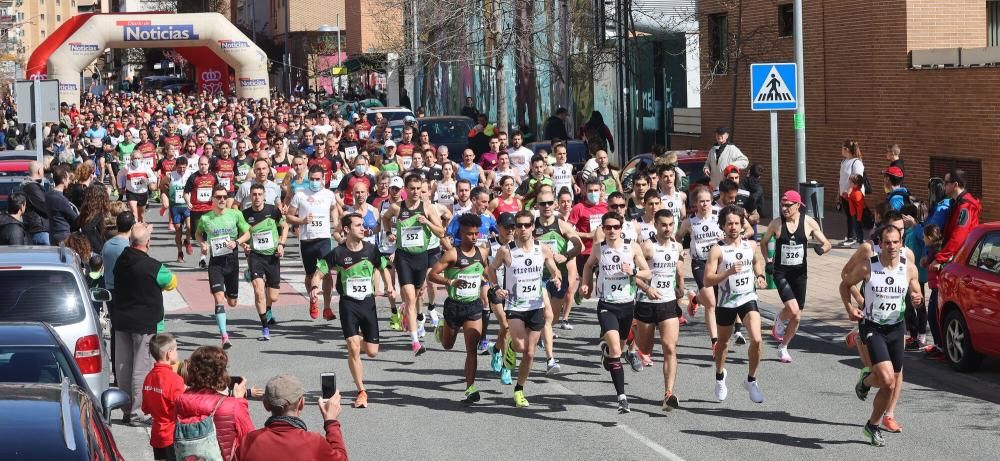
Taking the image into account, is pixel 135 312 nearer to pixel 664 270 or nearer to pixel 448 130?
pixel 664 270

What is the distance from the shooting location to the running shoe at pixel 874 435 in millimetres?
11148

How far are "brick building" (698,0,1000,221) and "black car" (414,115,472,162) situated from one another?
22.0 ft

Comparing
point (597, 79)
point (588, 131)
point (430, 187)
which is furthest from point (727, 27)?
point (430, 187)

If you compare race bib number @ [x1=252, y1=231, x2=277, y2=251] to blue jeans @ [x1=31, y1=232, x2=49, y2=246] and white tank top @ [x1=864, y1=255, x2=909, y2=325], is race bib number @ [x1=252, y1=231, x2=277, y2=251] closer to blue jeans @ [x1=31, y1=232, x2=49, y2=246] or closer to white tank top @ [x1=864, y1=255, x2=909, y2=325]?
blue jeans @ [x1=31, y1=232, x2=49, y2=246]

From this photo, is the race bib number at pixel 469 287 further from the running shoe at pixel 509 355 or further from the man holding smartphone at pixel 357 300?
the man holding smartphone at pixel 357 300

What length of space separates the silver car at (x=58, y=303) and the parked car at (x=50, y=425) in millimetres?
3831

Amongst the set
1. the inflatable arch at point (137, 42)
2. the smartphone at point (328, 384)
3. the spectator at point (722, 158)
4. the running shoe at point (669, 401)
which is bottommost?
the running shoe at point (669, 401)

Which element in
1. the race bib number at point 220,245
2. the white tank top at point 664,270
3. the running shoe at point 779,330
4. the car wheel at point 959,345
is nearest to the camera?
the white tank top at point 664,270

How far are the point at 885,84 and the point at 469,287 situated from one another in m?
15.1

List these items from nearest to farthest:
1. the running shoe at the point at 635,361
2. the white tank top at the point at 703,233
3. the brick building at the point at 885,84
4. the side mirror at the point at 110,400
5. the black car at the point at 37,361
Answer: the side mirror at the point at 110,400, the black car at the point at 37,361, the running shoe at the point at 635,361, the white tank top at the point at 703,233, the brick building at the point at 885,84

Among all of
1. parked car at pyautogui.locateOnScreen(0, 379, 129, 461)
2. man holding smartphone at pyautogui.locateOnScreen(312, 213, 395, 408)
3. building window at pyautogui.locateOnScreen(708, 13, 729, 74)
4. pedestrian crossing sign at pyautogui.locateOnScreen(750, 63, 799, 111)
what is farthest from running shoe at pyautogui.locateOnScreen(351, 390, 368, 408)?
building window at pyautogui.locateOnScreen(708, 13, 729, 74)

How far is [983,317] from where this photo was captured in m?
13.5

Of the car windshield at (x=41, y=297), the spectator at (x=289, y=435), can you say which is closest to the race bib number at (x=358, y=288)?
the car windshield at (x=41, y=297)

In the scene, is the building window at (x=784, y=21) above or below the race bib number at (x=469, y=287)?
above
